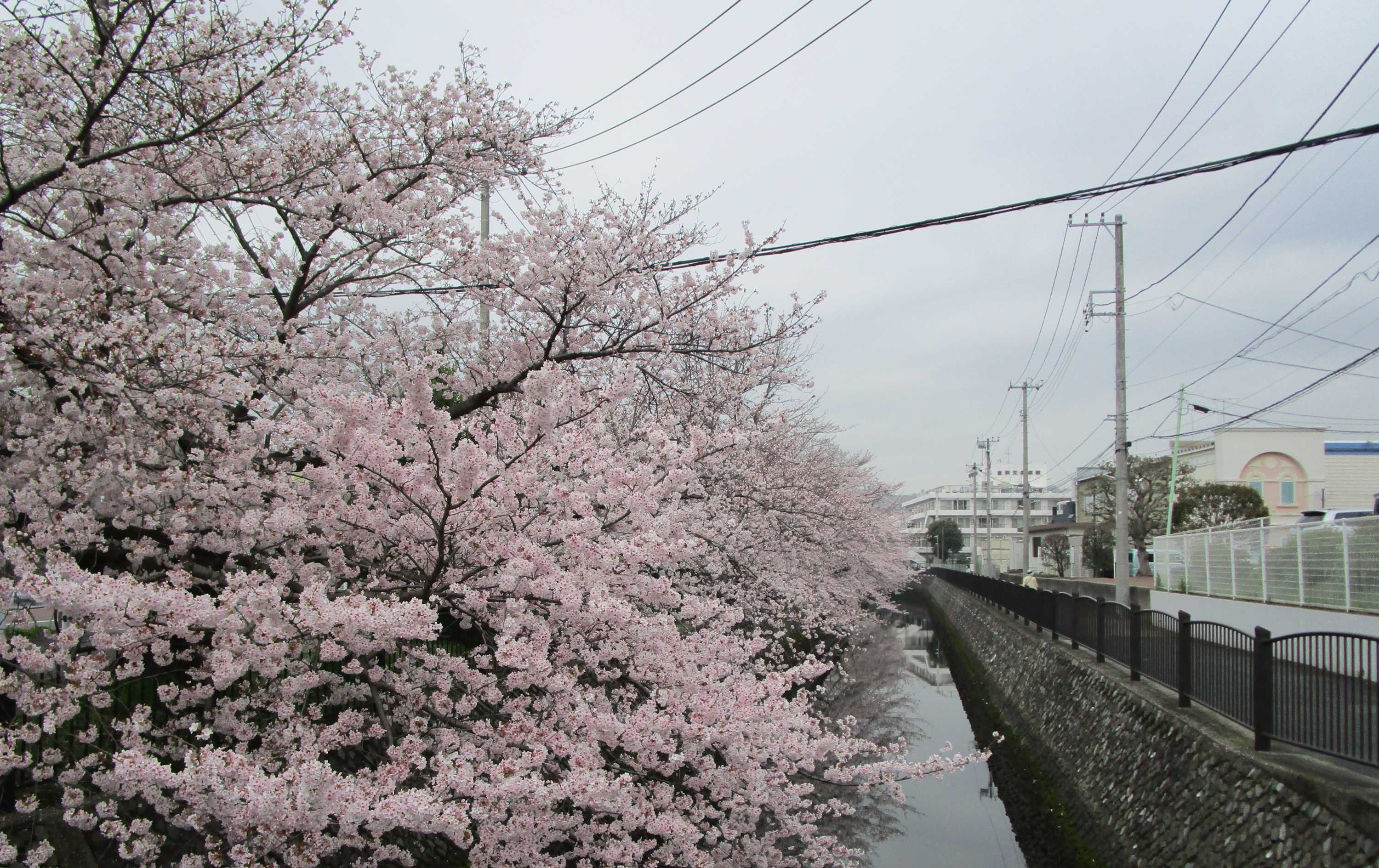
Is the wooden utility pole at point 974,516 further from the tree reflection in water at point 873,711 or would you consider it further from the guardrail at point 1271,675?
the guardrail at point 1271,675

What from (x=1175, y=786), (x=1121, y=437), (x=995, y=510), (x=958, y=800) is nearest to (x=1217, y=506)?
(x=1121, y=437)

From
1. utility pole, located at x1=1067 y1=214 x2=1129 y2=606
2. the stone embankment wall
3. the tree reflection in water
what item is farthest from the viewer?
utility pole, located at x1=1067 y1=214 x2=1129 y2=606

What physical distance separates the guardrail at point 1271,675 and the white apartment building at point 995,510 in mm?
85819

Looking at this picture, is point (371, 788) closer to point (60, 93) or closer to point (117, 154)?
point (117, 154)

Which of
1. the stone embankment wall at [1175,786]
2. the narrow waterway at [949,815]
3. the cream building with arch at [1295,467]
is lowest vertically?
the narrow waterway at [949,815]

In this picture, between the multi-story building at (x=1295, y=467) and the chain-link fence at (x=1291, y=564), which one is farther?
the multi-story building at (x=1295, y=467)

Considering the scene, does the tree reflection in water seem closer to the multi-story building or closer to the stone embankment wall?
the stone embankment wall

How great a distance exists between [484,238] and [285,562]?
5.71 meters

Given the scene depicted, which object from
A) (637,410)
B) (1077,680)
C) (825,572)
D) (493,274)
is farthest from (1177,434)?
(493,274)

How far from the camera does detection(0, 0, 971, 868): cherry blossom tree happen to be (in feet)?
13.0

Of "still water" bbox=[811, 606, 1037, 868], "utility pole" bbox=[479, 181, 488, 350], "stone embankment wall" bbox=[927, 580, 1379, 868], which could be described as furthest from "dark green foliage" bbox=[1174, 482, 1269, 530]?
"utility pole" bbox=[479, 181, 488, 350]

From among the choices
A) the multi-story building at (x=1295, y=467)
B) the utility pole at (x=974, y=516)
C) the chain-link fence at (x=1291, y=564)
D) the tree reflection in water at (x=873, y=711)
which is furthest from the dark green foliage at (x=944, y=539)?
the chain-link fence at (x=1291, y=564)

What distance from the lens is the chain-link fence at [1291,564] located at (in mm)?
11016

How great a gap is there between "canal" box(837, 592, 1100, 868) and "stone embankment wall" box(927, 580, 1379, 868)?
1.20ft
